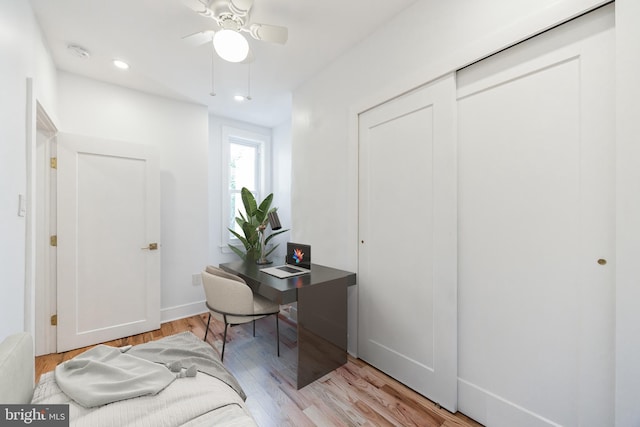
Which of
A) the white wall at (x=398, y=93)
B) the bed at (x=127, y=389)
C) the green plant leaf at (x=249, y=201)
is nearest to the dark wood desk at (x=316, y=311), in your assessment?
the white wall at (x=398, y=93)

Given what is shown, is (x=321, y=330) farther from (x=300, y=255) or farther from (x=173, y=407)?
(x=173, y=407)

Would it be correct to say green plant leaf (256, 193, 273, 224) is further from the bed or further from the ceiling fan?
the bed

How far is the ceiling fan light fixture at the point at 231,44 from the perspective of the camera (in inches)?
62.6

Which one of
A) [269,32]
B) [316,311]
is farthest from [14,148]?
[316,311]

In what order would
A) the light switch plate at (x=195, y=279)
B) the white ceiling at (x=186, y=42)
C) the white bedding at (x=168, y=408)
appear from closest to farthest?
1. the white bedding at (x=168, y=408)
2. the white ceiling at (x=186, y=42)
3. the light switch plate at (x=195, y=279)

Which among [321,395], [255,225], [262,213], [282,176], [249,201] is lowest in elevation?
[321,395]

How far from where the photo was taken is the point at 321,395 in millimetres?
1828

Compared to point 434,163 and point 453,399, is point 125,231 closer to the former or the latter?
point 434,163

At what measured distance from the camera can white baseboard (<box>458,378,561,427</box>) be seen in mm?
1379

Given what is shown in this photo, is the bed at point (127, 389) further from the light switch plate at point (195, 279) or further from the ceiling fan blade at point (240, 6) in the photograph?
the light switch plate at point (195, 279)

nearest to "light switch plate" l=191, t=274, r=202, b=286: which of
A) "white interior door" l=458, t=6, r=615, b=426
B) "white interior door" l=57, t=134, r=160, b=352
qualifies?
"white interior door" l=57, t=134, r=160, b=352

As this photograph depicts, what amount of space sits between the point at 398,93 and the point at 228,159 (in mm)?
2798

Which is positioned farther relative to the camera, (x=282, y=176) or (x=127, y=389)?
(x=282, y=176)

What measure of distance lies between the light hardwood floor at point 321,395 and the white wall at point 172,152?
3.54 ft
